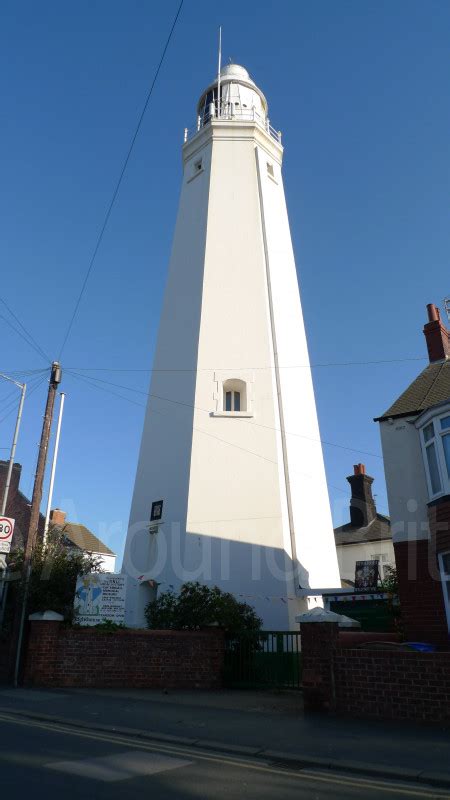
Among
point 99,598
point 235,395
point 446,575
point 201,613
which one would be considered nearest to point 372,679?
point 446,575

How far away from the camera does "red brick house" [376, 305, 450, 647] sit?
13297 millimetres

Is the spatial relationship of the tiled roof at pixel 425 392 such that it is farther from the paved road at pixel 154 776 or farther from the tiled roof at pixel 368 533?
the tiled roof at pixel 368 533

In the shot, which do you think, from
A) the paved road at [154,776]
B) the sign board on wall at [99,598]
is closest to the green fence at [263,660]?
the sign board on wall at [99,598]

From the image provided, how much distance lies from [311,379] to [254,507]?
6.40 meters

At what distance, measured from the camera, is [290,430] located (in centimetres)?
2103

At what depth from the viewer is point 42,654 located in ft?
45.5

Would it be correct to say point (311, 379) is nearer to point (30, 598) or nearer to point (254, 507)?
point (254, 507)

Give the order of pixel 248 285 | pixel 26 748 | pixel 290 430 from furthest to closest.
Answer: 1. pixel 248 285
2. pixel 290 430
3. pixel 26 748

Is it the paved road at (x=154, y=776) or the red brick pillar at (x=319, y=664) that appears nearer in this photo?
the paved road at (x=154, y=776)

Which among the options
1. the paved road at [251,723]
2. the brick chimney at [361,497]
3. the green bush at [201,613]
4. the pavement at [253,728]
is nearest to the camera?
the pavement at [253,728]

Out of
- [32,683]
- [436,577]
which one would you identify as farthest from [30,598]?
[436,577]

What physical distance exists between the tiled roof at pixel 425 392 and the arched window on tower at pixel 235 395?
651cm

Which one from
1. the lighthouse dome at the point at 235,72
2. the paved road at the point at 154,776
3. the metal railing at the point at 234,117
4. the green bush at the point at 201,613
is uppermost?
the lighthouse dome at the point at 235,72

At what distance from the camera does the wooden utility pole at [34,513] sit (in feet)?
47.6
